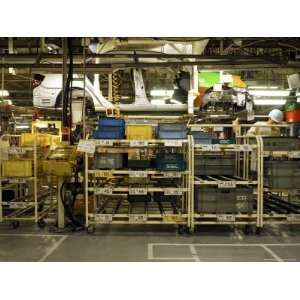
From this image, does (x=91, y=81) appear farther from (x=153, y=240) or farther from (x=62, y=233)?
(x=153, y=240)

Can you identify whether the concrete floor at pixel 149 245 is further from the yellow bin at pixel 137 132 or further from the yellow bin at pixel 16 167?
the yellow bin at pixel 137 132

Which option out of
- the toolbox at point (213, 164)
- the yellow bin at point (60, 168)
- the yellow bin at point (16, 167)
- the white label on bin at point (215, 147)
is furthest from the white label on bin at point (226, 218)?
the yellow bin at point (16, 167)

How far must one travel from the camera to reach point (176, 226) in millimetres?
6199

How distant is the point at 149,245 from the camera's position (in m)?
5.06

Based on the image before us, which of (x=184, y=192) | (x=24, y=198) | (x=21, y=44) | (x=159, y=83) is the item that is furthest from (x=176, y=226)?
(x=159, y=83)

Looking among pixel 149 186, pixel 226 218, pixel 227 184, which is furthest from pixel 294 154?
pixel 149 186

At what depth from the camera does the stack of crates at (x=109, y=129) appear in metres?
5.56

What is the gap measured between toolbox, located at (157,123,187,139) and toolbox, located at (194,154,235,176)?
57 cm

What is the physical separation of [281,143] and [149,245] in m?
2.87

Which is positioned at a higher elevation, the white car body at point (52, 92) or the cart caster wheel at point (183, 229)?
the white car body at point (52, 92)

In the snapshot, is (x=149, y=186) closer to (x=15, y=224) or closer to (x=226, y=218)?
(x=226, y=218)

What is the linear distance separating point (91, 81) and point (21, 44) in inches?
66.0

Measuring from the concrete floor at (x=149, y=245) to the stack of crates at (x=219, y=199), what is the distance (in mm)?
Result: 448

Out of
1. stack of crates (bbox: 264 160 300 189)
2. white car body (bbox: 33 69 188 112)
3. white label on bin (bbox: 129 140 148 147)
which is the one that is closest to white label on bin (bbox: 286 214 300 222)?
stack of crates (bbox: 264 160 300 189)
